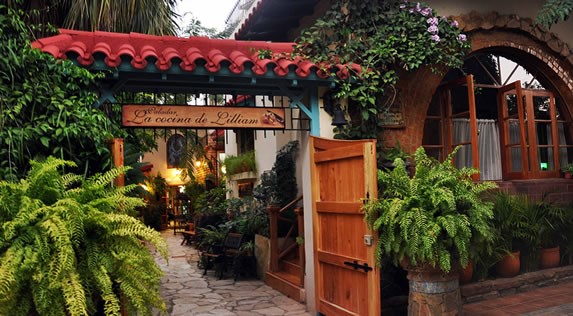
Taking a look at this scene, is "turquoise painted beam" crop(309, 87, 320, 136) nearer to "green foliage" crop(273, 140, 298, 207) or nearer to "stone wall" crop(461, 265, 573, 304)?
"stone wall" crop(461, 265, 573, 304)

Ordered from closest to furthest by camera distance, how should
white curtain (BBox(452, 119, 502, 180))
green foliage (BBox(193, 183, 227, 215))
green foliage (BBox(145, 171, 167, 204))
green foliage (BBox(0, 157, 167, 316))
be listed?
green foliage (BBox(0, 157, 167, 316)) < white curtain (BBox(452, 119, 502, 180)) < green foliage (BBox(193, 183, 227, 215)) < green foliage (BBox(145, 171, 167, 204))

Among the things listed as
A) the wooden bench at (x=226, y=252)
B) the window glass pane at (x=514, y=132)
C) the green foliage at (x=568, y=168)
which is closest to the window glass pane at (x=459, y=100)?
the window glass pane at (x=514, y=132)

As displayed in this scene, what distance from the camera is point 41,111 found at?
15.3 ft

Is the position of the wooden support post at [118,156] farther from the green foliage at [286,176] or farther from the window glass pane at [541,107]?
the window glass pane at [541,107]

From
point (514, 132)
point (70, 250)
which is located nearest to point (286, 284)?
point (514, 132)

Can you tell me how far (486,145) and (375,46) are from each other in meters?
3.04

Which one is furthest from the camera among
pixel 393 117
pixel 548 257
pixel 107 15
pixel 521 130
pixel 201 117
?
pixel 521 130

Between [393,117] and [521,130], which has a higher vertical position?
[393,117]

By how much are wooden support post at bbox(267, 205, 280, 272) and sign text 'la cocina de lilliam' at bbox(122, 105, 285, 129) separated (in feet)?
9.12

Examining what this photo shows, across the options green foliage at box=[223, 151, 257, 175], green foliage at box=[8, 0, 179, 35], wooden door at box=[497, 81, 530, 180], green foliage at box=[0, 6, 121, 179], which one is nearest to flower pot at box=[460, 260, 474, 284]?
wooden door at box=[497, 81, 530, 180]

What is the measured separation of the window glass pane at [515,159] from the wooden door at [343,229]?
3949mm

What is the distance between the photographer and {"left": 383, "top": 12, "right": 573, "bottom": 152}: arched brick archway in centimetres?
679

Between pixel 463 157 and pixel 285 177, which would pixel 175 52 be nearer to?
pixel 285 177

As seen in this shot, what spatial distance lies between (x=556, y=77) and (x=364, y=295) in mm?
5626
